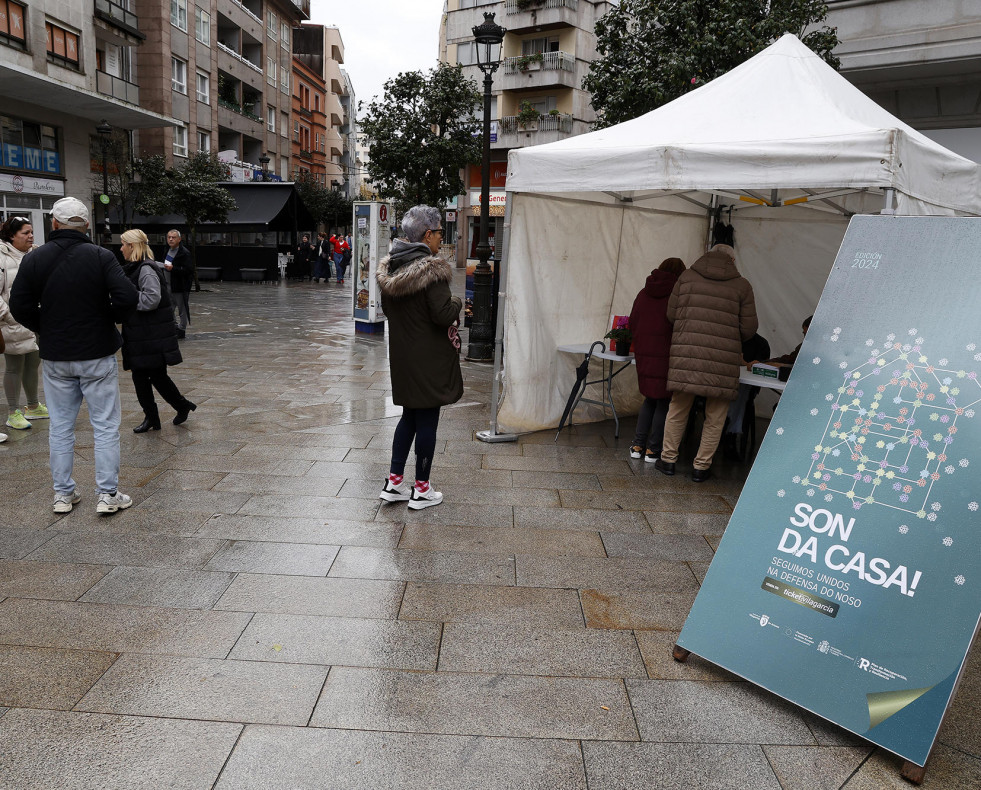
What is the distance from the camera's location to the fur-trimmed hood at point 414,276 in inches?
182

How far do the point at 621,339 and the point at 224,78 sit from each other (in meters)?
35.9

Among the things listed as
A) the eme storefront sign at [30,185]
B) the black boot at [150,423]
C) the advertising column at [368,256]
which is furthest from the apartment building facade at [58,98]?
the black boot at [150,423]

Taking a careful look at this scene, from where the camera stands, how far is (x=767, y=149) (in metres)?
5.02

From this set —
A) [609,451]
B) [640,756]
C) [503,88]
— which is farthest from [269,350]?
[503,88]

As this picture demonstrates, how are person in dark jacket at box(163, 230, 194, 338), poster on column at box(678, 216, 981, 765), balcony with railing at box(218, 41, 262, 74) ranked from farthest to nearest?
balcony with railing at box(218, 41, 262, 74) < person in dark jacket at box(163, 230, 194, 338) < poster on column at box(678, 216, 981, 765)

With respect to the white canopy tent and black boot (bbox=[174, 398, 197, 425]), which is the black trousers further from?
the white canopy tent

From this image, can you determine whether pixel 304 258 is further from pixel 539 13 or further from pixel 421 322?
pixel 421 322

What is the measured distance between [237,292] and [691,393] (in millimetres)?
20332

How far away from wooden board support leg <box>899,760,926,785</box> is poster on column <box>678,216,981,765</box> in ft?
0.12

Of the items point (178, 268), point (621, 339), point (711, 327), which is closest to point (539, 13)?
point (178, 268)

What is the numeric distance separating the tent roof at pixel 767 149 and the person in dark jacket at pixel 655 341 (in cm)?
86

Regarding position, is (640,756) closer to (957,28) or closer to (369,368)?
(369,368)

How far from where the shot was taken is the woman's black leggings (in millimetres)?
4992

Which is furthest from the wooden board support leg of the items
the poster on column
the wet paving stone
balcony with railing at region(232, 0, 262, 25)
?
balcony with railing at region(232, 0, 262, 25)
